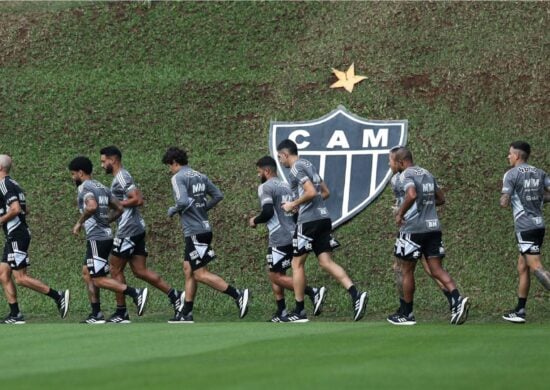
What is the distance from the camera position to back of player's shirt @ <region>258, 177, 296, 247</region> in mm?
17312

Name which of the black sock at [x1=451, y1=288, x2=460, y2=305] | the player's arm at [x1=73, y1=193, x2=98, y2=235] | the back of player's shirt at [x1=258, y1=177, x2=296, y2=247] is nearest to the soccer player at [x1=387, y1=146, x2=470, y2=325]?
the black sock at [x1=451, y1=288, x2=460, y2=305]

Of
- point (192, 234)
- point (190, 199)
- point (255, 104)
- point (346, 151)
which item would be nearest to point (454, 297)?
point (192, 234)

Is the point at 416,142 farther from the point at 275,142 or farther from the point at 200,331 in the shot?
the point at 200,331

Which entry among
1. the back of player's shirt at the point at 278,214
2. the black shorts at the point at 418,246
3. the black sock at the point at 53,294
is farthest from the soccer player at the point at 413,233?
the black sock at the point at 53,294

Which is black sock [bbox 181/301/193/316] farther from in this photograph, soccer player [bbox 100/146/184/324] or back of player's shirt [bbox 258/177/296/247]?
back of player's shirt [bbox 258/177/296/247]

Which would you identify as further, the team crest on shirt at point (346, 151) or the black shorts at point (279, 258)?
the team crest on shirt at point (346, 151)

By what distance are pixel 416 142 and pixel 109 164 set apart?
6640mm

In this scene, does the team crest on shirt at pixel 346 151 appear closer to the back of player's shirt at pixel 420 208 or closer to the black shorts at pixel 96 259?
the black shorts at pixel 96 259

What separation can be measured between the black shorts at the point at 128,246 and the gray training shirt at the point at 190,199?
834 millimetres

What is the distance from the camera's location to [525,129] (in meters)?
22.2

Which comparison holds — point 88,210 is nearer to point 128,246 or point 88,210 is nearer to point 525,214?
point 128,246

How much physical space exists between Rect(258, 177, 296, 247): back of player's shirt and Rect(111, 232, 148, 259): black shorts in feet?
6.09

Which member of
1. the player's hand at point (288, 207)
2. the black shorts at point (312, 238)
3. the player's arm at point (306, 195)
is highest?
the player's arm at point (306, 195)

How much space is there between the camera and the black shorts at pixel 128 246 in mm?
17625
